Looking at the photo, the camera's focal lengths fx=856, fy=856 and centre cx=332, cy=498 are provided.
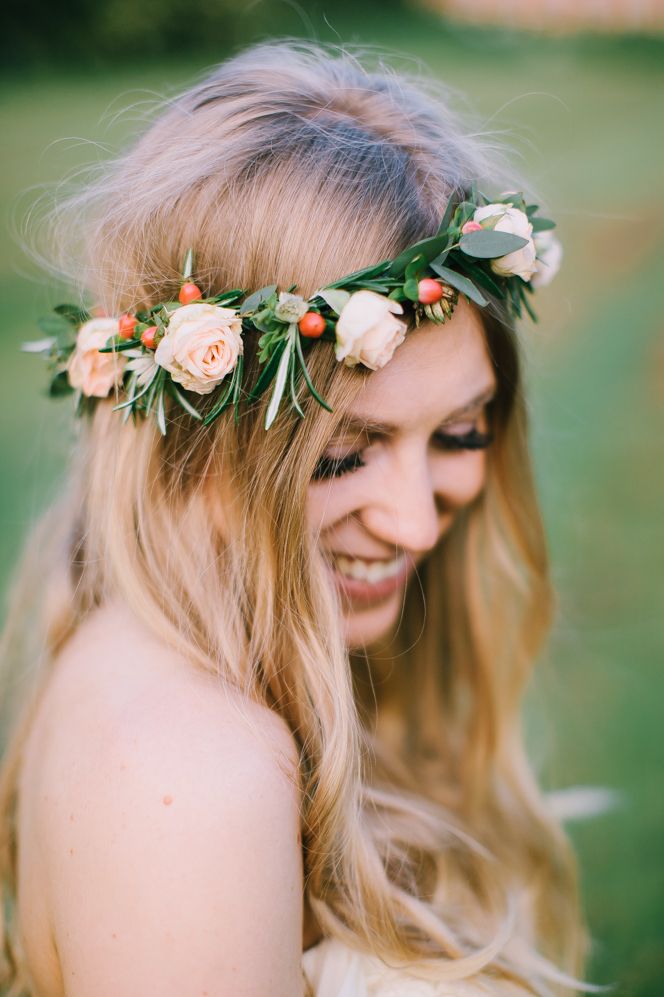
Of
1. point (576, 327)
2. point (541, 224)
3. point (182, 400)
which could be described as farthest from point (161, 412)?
point (576, 327)

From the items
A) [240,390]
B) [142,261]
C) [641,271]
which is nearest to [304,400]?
[240,390]

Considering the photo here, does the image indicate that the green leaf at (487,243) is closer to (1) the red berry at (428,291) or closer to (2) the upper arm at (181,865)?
(1) the red berry at (428,291)

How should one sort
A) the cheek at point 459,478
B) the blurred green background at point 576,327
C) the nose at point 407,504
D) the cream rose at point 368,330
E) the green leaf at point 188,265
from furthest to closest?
1. the blurred green background at point 576,327
2. the cheek at point 459,478
3. the nose at point 407,504
4. the green leaf at point 188,265
5. the cream rose at point 368,330

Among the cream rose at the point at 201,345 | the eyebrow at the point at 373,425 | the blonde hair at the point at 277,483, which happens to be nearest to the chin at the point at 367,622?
the blonde hair at the point at 277,483

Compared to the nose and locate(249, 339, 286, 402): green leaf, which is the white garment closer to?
the nose

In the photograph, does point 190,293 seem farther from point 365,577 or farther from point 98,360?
point 365,577

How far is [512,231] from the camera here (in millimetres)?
1724

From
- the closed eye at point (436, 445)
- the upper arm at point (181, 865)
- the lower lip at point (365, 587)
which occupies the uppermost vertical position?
the closed eye at point (436, 445)

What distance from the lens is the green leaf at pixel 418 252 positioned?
1605 millimetres

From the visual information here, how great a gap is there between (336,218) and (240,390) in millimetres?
368

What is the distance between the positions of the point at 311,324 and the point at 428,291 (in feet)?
0.77

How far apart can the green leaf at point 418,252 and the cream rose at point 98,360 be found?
0.58 m

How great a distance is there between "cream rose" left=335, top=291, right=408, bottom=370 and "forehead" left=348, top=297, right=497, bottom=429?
84 mm

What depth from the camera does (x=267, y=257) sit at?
1.60m
